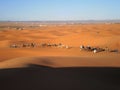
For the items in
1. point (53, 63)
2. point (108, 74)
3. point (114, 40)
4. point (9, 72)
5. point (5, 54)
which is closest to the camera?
point (9, 72)

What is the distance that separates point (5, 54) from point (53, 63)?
6330 mm

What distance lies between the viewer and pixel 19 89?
567 centimetres

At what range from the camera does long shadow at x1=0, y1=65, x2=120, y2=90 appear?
6.01m

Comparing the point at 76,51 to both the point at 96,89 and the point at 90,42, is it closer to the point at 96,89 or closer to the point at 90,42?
the point at 90,42

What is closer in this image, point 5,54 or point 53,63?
point 53,63

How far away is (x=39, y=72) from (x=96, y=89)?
6.29 ft

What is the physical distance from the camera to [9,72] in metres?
7.04

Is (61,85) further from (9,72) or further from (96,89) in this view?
(9,72)

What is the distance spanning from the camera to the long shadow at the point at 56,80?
6.01 metres

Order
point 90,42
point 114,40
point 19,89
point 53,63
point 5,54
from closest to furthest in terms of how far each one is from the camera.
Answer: point 19,89, point 53,63, point 5,54, point 114,40, point 90,42

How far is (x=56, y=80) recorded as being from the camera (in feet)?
21.7

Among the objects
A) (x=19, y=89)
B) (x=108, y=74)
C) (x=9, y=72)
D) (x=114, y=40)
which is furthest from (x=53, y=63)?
(x=114, y=40)

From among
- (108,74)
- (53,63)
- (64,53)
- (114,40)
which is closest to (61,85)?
(108,74)

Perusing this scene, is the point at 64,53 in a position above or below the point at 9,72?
below
